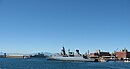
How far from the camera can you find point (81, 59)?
641 ft

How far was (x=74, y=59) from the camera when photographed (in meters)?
→ 198

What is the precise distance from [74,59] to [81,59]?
480 centimetres
